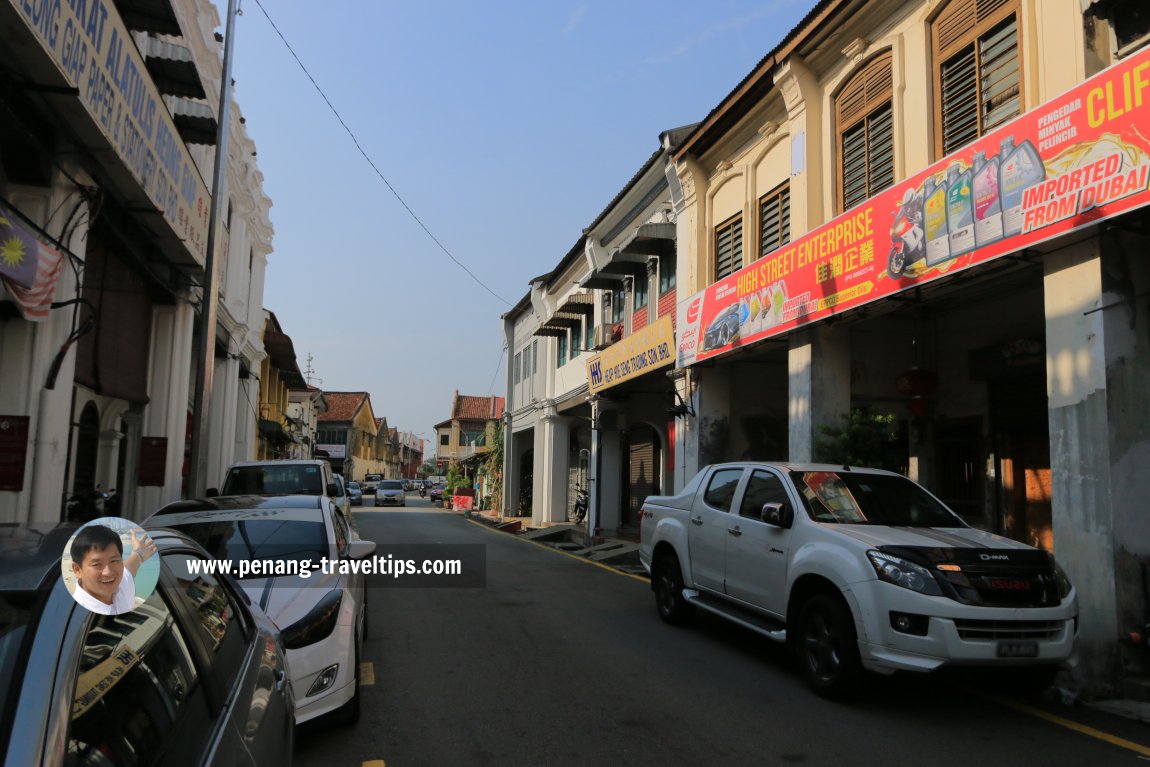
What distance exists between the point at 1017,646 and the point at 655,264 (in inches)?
579

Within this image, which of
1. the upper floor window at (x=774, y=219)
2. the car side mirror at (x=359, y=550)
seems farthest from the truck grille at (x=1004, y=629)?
the upper floor window at (x=774, y=219)

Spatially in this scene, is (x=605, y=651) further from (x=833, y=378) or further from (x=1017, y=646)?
(x=833, y=378)

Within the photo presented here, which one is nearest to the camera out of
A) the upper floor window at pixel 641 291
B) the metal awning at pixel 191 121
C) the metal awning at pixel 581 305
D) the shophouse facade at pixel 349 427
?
the metal awning at pixel 191 121

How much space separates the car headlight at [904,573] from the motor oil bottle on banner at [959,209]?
13.8 ft

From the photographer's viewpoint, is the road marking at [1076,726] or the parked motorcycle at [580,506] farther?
the parked motorcycle at [580,506]

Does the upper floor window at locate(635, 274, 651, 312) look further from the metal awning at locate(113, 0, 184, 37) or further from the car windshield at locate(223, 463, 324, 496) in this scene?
the metal awning at locate(113, 0, 184, 37)

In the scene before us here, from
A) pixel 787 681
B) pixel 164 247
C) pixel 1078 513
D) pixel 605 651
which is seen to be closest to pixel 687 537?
pixel 605 651

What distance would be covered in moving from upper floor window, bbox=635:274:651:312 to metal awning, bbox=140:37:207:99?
1104 cm

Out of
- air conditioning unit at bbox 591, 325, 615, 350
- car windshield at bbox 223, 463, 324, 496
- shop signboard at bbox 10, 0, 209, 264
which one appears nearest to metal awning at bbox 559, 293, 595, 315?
air conditioning unit at bbox 591, 325, 615, 350

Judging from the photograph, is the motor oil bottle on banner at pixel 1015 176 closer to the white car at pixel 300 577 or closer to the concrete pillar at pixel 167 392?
the white car at pixel 300 577

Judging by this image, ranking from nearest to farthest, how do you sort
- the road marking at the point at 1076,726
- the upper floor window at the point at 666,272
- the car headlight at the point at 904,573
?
1. the road marking at the point at 1076,726
2. the car headlight at the point at 904,573
3. the upper floor window at the point at 666,272

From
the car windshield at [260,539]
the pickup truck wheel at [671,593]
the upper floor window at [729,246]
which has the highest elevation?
the upper floor window at [729,246]

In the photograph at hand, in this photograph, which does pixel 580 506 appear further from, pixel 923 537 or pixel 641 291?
pixel 923 537

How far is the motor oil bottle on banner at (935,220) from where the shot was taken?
902cm
